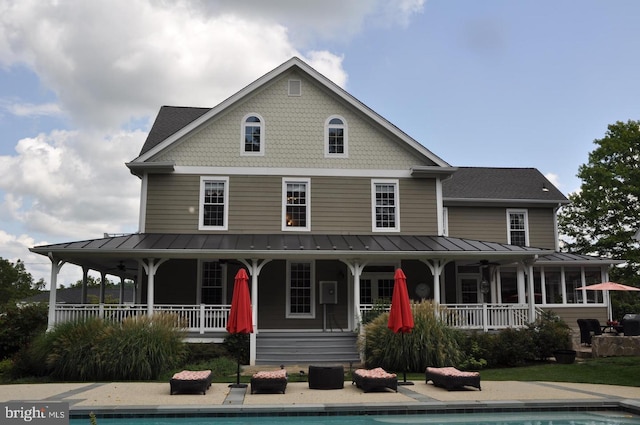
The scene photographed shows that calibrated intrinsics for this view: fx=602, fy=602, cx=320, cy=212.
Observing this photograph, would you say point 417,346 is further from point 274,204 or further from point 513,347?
point 274,204

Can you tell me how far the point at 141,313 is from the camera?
1753 centimetres

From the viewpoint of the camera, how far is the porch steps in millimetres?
17125

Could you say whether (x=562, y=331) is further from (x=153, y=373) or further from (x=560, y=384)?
(x=153, y=373)

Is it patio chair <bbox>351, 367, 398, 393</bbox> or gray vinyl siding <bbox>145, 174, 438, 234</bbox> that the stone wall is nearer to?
gray vinyl siding <bbox>145, 174, 438, 234</bbox>

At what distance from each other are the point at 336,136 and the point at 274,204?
127 inches

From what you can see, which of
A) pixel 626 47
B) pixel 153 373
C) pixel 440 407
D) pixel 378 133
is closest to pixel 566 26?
pixel 626 47

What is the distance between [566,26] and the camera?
708 inches

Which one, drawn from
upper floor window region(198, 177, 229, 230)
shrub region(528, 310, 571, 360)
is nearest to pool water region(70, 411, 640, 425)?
shrub region(528, 310, 571, 360)

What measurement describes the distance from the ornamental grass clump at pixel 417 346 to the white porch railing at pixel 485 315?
6.03ft

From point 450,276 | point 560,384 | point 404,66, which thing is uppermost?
point 404,66

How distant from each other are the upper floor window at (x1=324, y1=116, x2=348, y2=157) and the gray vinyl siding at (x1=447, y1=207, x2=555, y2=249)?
6.20 m

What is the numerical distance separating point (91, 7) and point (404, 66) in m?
9.75

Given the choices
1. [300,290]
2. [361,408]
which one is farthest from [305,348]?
[361,408]

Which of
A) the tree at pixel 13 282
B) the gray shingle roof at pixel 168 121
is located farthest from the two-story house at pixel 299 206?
the tree at pixel 13 282
